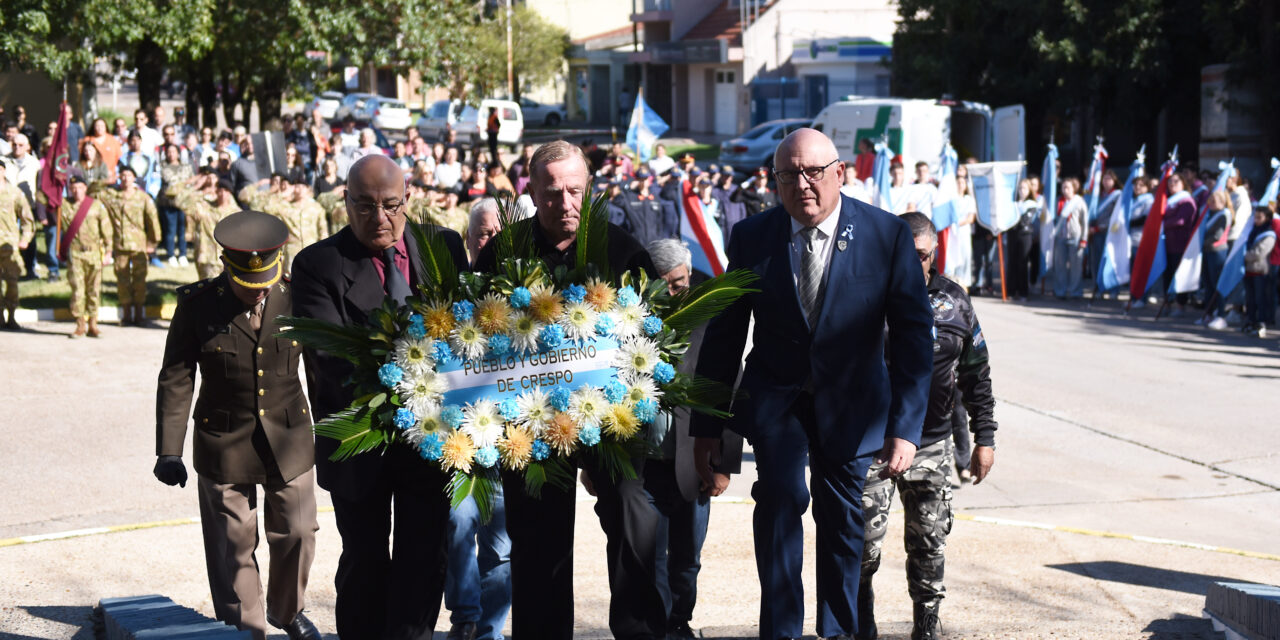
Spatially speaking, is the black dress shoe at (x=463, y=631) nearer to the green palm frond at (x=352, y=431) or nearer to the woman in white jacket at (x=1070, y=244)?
the green palm frond at (x=352, y=431)

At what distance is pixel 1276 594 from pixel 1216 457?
5551 millimetres

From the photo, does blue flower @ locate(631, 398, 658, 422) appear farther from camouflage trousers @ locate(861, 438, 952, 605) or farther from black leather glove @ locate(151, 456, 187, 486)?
black leather glove @ locate(151, 456, 187, 486)

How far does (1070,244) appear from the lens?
62.1 ft

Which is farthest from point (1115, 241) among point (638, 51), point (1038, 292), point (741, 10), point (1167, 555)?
point (638, 51)

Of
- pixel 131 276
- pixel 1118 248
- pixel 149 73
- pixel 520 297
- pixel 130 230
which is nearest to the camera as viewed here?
pixel 520 297

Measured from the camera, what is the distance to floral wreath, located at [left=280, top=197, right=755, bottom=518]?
160 inches

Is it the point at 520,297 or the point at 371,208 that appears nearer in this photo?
the point at 520,297

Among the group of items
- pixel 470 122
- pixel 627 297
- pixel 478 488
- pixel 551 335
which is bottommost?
pixel 478 488

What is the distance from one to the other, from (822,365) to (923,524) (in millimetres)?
1230

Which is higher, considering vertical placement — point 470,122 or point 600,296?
point 470,122

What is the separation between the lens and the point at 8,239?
1412 centimetres

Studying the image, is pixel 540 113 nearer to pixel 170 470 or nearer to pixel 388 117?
pixel 388 117

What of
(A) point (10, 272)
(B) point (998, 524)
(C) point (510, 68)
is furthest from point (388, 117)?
(B) point (998, 524)

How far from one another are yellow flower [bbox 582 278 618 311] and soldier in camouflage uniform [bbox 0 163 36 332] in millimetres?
11826
